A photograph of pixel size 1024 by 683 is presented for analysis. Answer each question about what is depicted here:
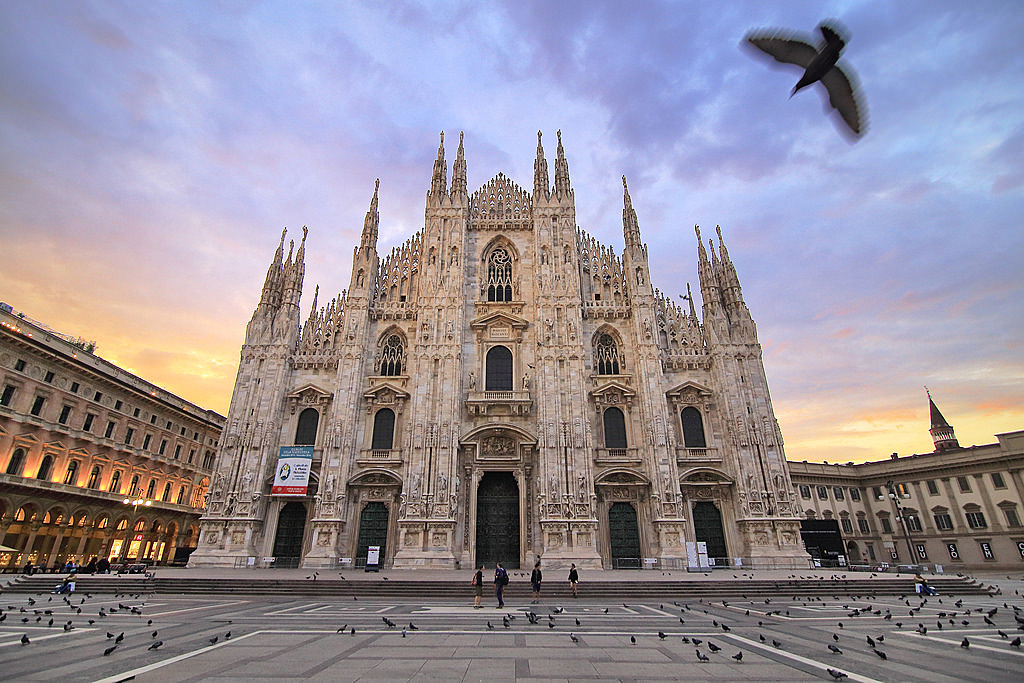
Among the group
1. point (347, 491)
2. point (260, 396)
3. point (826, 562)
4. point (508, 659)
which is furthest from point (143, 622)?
point (826, 562)

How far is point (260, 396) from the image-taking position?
1185 inches

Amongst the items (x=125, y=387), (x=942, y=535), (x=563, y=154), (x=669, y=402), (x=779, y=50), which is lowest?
(x=942, y=535)

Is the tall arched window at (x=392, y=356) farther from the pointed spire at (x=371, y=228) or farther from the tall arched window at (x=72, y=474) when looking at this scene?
the tall arched window at (x=72, y=474)

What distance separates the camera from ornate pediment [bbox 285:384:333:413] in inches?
1208

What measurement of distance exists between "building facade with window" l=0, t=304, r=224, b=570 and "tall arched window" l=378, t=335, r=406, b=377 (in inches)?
866

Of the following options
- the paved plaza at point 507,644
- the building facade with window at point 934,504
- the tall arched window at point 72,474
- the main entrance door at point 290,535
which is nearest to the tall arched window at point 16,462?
the tall arched window at point 72,474

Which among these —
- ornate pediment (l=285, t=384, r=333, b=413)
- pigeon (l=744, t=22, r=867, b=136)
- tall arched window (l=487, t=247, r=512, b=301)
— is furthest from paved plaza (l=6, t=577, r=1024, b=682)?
tall arched window (l=487, t=247, r=512, b=301)

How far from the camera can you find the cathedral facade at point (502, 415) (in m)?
27.2

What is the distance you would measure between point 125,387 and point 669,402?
41.3m

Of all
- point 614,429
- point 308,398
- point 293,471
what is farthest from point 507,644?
point 308,398

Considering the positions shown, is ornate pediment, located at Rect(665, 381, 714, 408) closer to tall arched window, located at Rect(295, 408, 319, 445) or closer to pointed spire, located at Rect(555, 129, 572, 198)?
pointed spire, located at Rect(555, 129, 572, 198)

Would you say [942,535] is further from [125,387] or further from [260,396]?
[125,387]

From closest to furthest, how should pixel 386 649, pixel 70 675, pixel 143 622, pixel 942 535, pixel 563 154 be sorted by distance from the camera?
pixel 70 675
pixel 386 649
pixel 143 622
pixel 563 154
pixel 942 535

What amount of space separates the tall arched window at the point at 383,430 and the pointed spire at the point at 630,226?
19.6 m
